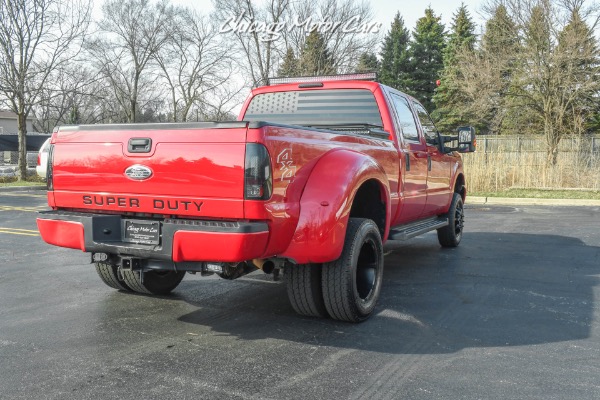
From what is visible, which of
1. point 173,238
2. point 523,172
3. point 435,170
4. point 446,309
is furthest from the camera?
point 523,172

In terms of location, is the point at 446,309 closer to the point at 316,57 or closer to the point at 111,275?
the point at 111,275

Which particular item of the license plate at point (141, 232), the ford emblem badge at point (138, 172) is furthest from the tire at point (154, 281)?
the ford emblem badge at point (138, 172)

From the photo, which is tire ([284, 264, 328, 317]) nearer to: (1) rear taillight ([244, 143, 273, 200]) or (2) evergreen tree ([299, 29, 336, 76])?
(1) rear taillight ([244, 143, 273, 200])

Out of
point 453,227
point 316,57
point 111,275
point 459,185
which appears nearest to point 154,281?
point 111,275

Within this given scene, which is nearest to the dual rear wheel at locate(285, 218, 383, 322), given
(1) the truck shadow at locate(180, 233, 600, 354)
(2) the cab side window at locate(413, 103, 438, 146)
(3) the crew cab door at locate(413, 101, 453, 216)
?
(1) the truck shadow at locate(180, 233, 600, 354)

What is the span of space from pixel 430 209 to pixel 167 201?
12.6 feet

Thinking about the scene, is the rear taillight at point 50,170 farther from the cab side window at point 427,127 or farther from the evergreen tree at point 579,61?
the evergreen tree at point 579,61

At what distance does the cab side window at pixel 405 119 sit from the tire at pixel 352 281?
1.70 m

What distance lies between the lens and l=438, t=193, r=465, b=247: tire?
24.5ft

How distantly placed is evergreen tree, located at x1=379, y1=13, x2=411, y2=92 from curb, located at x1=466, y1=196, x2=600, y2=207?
36303mm

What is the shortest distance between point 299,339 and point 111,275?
1974 millimetres

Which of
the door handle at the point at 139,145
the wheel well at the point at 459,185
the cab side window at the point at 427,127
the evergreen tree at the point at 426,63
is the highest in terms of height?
the evergreen tree at the point at 426,63

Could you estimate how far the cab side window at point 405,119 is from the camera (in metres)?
5.64

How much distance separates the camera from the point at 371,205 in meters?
4.77
